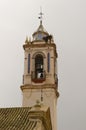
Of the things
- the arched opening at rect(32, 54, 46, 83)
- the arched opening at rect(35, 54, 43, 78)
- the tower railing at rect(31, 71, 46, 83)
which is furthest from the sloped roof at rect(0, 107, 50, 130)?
the arched opening at rect(35, 54, 43, 78)

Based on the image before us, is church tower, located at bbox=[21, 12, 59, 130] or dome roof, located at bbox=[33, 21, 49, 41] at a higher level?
dome roof, located at bbox=[33, 21, 49, 41]

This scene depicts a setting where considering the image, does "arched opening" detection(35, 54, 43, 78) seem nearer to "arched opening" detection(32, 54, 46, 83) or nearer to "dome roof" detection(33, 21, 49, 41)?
"arched opening" detection(32, 54, 46, 83)

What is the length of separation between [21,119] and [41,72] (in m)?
18.7

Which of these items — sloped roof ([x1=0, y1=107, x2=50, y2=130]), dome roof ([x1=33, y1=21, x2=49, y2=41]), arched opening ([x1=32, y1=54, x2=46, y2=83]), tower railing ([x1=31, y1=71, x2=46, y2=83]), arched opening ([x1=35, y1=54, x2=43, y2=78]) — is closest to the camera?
sloped roof ([x1=0, y1=107, x2=50, y2=130])

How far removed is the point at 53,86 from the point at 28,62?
136 inches

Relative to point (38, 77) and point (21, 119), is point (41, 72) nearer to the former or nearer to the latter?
point (38, 77)

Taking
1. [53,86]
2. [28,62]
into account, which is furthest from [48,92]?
[28,62]

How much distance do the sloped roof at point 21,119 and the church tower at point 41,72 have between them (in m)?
15.0

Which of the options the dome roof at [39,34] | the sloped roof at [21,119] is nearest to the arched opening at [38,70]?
the dome roof at [39,34]

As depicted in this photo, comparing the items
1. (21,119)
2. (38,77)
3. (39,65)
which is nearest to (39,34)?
(39,65)

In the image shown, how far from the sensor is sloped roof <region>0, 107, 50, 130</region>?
23.0 metres

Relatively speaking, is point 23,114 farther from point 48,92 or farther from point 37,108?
point 48,92

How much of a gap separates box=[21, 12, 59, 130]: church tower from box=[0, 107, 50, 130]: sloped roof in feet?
49.1

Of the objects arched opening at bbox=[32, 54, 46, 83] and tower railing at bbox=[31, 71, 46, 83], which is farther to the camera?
arched opening at bbox=[32, 54, 46, 83]
